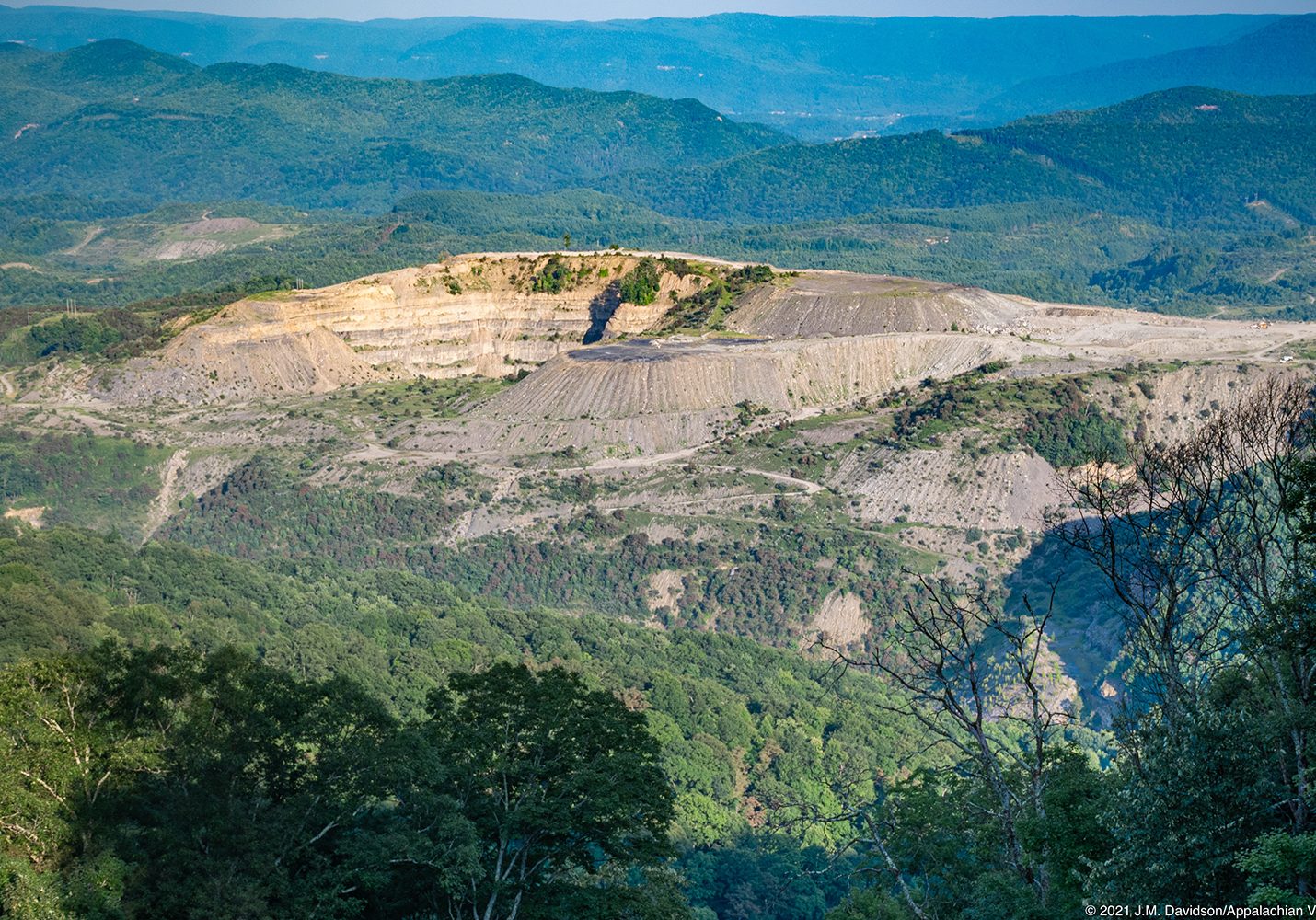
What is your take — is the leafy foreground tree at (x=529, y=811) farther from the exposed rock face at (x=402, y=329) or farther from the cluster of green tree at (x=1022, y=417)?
the exposed rock face at (x=402, y=329)

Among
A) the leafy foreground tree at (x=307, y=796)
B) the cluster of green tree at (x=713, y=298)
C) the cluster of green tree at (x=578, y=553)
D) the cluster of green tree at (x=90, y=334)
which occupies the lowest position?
the cluster of green tree at (x=578, y=553)

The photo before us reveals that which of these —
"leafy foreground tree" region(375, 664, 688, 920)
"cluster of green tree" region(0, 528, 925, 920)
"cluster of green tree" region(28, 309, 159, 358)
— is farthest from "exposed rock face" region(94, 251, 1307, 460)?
"leafy foreground tree" region(375, 664, 688, 920)

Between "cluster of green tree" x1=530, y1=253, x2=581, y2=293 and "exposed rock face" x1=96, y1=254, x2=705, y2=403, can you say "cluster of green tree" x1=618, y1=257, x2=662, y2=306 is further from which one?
"cluster of green tree" x1=530, y1=253, x2=581, y2=293

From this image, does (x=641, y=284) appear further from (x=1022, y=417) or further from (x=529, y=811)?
(x=529, y=811)

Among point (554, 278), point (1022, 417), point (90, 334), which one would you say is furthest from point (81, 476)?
point (1022, 417)

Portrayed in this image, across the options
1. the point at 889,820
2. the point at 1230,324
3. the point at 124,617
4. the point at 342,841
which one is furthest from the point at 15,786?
the point at 1230,324

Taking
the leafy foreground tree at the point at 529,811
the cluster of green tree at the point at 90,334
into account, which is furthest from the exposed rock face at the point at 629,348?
the leafy foreground tree at the point at 529,811
